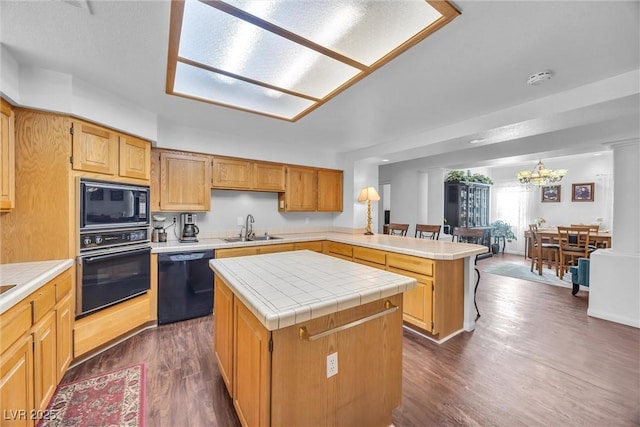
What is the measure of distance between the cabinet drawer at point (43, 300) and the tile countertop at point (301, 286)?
0.97 meters

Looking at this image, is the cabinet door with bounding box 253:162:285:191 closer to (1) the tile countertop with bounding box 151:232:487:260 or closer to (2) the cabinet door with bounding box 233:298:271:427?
(1) the tile countertop with bounding box 151:232:487:260

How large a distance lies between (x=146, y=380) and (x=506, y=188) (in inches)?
369

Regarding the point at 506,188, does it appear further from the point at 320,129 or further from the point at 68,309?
the point at 68,309

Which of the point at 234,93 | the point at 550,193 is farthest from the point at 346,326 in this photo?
the point at 550,193

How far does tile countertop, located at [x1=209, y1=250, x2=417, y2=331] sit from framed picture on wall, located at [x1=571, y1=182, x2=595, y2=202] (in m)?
7.75

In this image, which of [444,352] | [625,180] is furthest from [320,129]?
[625,180]

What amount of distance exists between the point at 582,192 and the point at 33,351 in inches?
379

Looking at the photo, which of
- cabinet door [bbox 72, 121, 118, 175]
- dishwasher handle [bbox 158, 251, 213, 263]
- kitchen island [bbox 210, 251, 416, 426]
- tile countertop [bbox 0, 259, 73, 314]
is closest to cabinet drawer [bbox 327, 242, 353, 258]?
dishwasher handle [bbox 158, 251, 213, 263]

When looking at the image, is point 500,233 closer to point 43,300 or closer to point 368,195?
point 368,195

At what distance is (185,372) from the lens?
2100 mm

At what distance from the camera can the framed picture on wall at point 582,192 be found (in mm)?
6391

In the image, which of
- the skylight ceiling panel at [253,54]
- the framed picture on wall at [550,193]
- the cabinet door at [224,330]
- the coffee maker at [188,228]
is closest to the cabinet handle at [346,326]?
the cabinet door at [224,330]

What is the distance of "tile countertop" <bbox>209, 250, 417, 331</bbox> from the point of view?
1124 mm

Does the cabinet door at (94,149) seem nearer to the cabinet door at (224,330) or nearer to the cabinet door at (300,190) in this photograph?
the cabinet door at (224,330)
